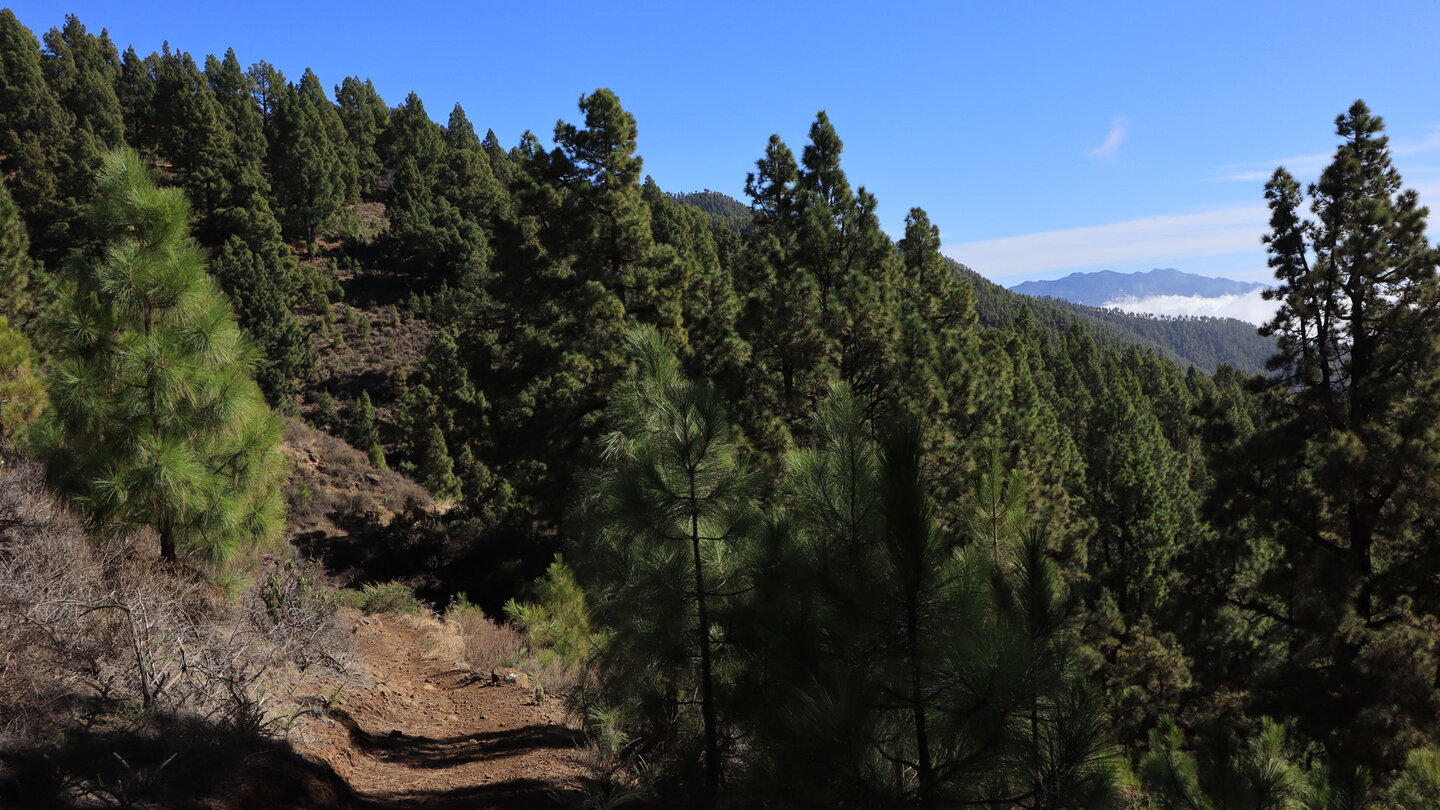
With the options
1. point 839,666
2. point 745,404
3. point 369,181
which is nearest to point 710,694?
point 839,666

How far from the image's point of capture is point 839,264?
14.4 metres

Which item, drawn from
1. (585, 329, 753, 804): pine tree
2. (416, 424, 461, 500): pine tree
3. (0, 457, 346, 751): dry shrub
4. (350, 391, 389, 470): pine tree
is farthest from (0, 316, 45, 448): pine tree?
(350, 391, 389, 470): pine tree

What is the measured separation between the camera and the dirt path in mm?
5367

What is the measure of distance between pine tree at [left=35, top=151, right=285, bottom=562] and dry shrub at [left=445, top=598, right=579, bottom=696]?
4.16 m

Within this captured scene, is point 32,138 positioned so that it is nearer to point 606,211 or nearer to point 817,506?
point 606,211

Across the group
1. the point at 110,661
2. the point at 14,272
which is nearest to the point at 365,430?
the point at 14,272

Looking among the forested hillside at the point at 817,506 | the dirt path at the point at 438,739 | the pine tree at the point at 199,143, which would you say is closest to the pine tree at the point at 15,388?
the forested hillside at the point at 817,506

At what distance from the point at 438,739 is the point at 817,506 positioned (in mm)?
5140

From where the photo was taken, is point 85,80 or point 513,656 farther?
point 85,80

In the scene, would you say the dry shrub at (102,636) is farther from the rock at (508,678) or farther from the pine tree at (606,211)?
the pine tree at (606,211)

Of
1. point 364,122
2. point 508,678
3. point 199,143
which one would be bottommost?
point 508,678

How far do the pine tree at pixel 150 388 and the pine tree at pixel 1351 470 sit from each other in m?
12.6

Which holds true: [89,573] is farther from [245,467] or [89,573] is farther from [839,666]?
[839,666]

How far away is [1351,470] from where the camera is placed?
9.56 meters
